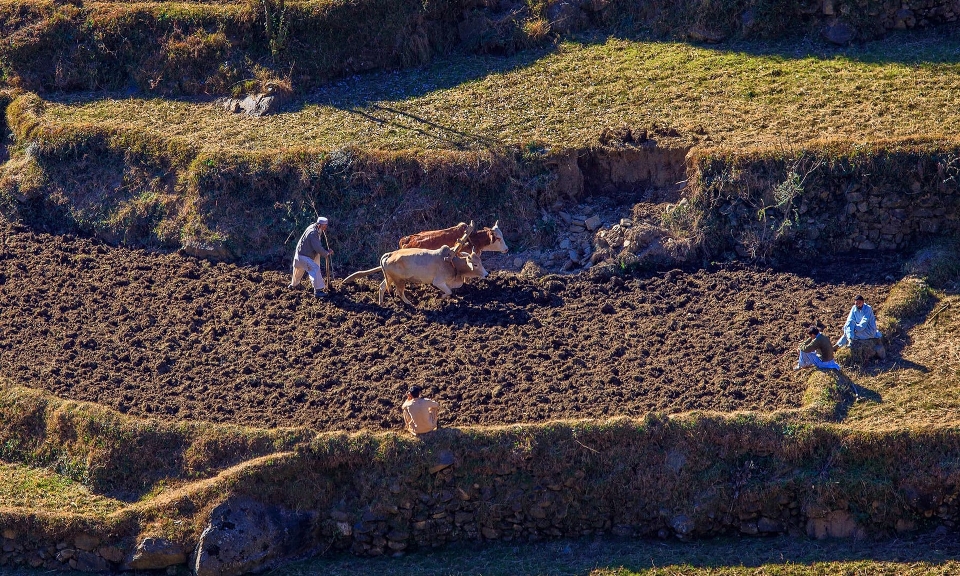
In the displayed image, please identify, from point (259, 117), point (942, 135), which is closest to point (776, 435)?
point (942, 135)

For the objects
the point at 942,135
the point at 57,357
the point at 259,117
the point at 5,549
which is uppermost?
the point at 942,135

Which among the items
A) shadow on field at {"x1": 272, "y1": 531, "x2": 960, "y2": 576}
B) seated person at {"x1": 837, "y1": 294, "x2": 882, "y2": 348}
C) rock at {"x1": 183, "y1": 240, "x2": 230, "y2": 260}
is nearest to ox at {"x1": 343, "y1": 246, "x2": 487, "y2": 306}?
rock at {"x1": 183, "y1": 240, "x2": 230, "y2": 260}

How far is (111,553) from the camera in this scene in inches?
725

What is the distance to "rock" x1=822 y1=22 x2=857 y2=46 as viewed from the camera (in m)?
26.2

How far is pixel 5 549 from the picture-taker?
18.8 meters

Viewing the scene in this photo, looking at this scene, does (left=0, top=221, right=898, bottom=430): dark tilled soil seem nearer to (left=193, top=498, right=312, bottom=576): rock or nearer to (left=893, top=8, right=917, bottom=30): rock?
(left=193, top=498, right=312, bottom=576): rock

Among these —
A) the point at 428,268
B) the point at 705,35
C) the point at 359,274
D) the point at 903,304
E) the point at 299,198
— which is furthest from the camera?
the point at 705,35

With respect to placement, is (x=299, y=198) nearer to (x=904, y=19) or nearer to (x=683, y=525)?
(x=683, y=525)

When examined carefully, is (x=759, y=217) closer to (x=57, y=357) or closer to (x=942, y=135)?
(x=942, y=135)

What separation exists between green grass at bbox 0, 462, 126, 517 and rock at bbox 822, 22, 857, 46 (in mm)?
16211

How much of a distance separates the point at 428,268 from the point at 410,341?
1.39 metres

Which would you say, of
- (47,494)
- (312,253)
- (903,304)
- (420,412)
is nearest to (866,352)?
(903,304)

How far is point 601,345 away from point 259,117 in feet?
30.9

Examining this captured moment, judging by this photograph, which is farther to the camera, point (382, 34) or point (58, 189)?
point (382, 34)
